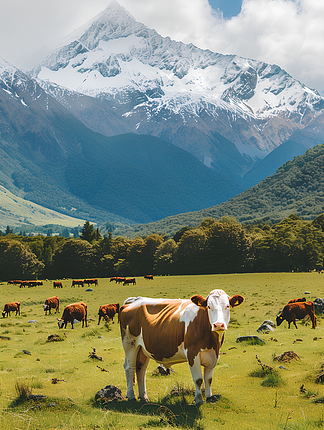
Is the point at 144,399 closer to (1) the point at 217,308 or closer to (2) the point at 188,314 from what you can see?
(2) the point at 188,314

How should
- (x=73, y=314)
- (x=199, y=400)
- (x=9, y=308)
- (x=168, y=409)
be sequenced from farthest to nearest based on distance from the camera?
(x=9, y=308) < (x=73, y=314) < (x=199, y=400) < (x=168, y=409)

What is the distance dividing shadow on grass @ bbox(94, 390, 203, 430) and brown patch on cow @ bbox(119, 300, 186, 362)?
1218 millimetres

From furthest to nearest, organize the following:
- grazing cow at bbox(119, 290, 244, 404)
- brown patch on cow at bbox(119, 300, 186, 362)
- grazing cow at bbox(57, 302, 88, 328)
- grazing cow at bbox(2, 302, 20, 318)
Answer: grazing cow at bbox(2, 302, 20, 318) → grazing cow at bbox(57, 302, 88, 328) → brown patch on cow at bbox(119, 300, 186, 362) → grazing cow at bbox(119, 290, 244, 404)

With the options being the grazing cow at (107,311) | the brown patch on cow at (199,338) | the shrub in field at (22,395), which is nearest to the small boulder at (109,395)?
the shrub in field at (22,395)

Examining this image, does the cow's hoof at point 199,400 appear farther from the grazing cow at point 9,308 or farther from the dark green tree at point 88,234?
the dark green tree at point 88,234

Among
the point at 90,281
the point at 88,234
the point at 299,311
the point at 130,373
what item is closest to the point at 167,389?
the point at 130,373

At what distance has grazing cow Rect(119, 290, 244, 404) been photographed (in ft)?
30.6

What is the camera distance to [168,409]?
872 centimetres

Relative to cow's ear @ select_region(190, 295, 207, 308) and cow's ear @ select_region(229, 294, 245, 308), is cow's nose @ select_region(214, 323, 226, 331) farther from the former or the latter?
cow's ear @ select_region(229, 294, 245, 308)

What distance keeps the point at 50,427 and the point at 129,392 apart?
121 inches

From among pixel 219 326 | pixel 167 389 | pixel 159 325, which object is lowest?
pixel 167 389

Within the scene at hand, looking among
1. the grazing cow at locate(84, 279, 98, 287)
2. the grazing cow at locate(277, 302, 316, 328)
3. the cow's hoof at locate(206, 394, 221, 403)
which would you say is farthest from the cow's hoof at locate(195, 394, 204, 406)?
the grazing cow at locate(84, 279, 98, 287)

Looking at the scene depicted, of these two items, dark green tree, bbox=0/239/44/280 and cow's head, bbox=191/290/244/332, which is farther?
dark green tree, bbox=0/239/44/280

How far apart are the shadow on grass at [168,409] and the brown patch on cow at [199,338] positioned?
117 centimetres
